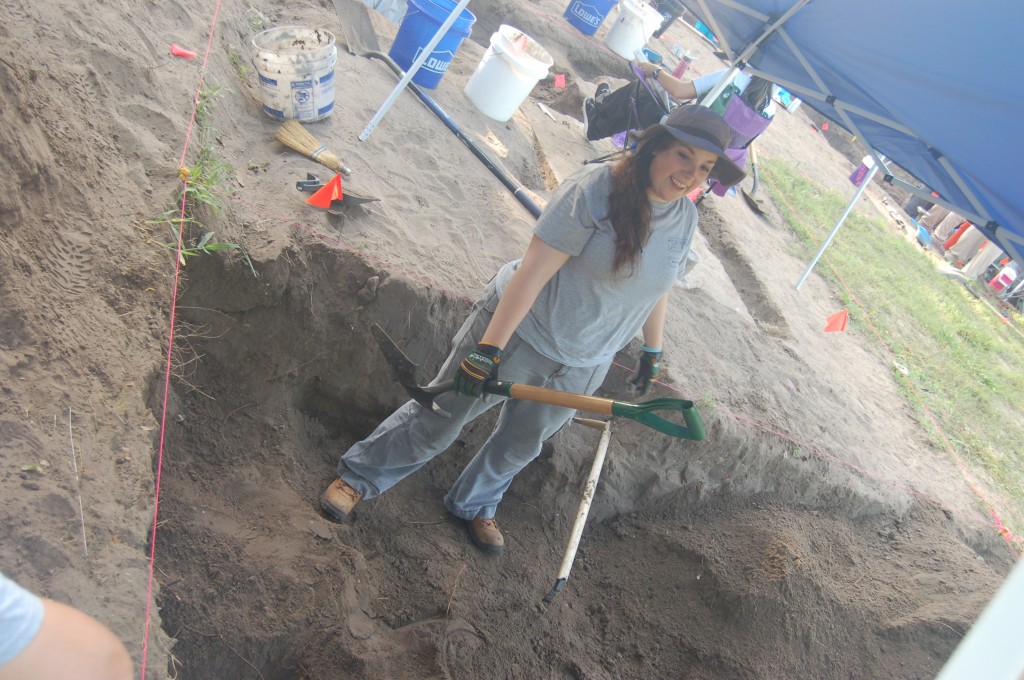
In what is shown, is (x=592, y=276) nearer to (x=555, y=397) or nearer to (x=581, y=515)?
(x=555, y=397)

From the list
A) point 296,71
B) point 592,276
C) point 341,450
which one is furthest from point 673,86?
Result: point 341,450

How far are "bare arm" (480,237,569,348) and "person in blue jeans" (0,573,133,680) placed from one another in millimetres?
1494

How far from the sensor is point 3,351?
1.77 meters

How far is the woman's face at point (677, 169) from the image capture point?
2.18 metres

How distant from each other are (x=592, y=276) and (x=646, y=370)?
800 millimetres

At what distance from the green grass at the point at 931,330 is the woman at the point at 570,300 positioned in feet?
12.7

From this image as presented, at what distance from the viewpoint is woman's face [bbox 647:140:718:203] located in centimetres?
218

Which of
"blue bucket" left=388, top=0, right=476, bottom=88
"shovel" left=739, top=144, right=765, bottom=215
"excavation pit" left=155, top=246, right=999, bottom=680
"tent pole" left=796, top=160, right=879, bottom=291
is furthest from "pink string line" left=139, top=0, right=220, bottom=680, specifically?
"shovel" left=739, top=144, right=765, bottom=215

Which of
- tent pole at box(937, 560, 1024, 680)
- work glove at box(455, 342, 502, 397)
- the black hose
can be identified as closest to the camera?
tent pole at box(937, 560, 1024, 680)

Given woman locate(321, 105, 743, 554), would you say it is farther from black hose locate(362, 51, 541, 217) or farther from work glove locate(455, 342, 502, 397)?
black hose locate(362, 51, 541, 217)

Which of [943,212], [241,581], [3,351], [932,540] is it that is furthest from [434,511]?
[943,212]

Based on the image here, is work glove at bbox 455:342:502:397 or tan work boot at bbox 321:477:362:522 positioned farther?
tan work boot at bbox 321:477:362:522

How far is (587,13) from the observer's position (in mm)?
8602

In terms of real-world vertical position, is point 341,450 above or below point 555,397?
below
